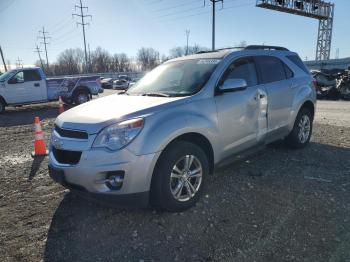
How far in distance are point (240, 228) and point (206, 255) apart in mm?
614

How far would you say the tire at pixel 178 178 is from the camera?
3672mm

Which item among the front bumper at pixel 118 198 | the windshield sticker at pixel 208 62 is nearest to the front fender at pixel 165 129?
the front bumper at pixel 118 198

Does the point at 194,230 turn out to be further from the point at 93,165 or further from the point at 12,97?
the point at 12,97

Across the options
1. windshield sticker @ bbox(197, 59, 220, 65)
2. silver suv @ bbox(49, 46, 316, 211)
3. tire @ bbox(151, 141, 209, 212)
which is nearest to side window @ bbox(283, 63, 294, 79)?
silver suv @ bbox(49, 46, 316, 211)

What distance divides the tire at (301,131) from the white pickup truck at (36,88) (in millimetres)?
12870

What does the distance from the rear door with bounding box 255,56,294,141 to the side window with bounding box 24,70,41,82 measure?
13.3 meters

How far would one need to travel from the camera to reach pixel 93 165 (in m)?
3.44

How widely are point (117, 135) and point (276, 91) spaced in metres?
3.05

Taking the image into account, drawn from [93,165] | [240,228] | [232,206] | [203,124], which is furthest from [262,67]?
[93,165]

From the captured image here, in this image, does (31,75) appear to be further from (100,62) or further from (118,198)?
(100,62)

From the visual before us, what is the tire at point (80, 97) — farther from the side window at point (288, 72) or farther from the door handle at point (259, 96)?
the door handle at point (259, 96)

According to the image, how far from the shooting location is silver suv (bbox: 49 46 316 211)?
3.48 metres

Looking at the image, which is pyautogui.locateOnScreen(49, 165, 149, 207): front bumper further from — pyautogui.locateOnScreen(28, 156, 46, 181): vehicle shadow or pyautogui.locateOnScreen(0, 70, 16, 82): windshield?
pyautogui.locateOnScreen(0, 70, 16, 82): windshield

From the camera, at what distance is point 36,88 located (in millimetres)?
16094
